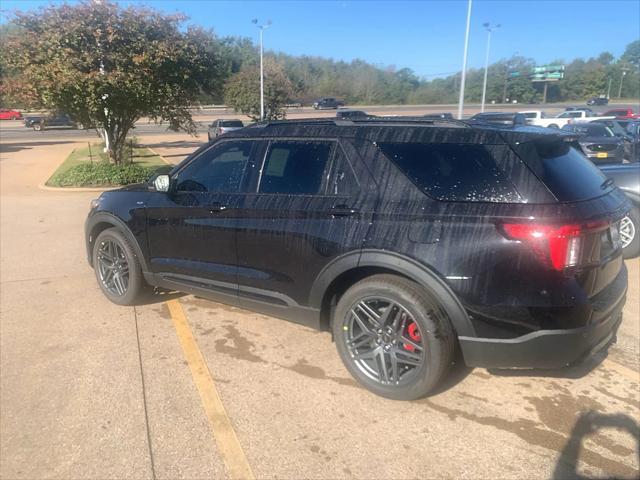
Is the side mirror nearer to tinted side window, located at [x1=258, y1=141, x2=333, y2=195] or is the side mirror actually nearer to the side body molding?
tinted side window, located at [x1=258, y1=141, x2=333, y2=195]

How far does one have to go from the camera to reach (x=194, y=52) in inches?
511

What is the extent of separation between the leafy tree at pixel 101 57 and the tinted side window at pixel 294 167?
9649 mm

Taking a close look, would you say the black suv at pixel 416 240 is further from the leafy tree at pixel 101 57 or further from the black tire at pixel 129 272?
the leafy tree at pixel 101 57

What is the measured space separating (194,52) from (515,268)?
12.4m

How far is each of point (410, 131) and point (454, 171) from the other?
426 millimetres

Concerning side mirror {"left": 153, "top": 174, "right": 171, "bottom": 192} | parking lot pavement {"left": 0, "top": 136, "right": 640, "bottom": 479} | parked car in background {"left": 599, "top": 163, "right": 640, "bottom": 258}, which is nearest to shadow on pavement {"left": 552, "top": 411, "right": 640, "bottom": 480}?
parking lot pavement {"left": 0, "top": 136, "right": 640, "bottom": 479}

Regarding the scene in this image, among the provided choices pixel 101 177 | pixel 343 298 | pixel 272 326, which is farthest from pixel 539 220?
pixel 101 177

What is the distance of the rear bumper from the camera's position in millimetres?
2654

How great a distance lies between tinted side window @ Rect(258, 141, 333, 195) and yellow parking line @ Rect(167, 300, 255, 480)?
4.55 feet

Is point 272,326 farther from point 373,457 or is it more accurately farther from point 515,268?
point 515,268

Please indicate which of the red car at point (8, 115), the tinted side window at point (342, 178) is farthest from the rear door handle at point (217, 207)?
the red car at point (8, 115)

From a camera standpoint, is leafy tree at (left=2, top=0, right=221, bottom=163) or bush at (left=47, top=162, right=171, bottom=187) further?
bush at (left=47, top=162, right=171, bottom=187)

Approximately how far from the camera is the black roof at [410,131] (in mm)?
2871

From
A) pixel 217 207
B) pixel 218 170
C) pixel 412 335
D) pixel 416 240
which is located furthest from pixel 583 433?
pixel 218 170
